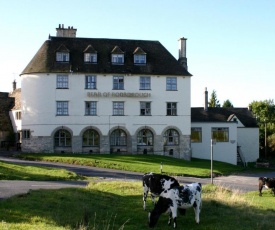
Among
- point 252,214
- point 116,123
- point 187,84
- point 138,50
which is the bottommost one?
point 252,214

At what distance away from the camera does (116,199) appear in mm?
20641

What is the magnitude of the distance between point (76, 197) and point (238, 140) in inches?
1900

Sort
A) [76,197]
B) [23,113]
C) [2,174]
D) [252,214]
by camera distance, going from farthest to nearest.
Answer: [23,113] → [2,174] → [76,197] → [252,214]

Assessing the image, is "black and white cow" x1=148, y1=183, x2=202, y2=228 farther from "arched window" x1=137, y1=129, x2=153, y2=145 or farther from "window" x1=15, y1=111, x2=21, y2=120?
"window" x1=15, y1=111, x2=21, y2=120

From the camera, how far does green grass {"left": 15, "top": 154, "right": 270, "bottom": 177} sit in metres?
41.8

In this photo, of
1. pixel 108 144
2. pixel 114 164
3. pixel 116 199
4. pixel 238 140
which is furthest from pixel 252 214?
pixel 238 140

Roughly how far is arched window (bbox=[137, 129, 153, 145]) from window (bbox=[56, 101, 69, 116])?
9.11 metres

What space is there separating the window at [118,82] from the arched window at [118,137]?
5194 millimetres

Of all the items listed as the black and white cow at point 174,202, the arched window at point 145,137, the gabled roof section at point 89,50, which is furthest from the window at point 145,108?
the black and white cow at point 174,202

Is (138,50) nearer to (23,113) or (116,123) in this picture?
(116,123)

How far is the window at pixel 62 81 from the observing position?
169 feet

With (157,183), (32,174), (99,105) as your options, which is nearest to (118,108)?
(99,105)

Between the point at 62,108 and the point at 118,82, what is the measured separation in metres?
7.19

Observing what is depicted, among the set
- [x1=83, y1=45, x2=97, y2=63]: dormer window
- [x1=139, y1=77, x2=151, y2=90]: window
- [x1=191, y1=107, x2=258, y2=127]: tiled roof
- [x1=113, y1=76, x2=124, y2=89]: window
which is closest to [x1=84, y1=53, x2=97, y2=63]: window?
[x1=83, y1=45, x2=97, y2=63]: dormer window
